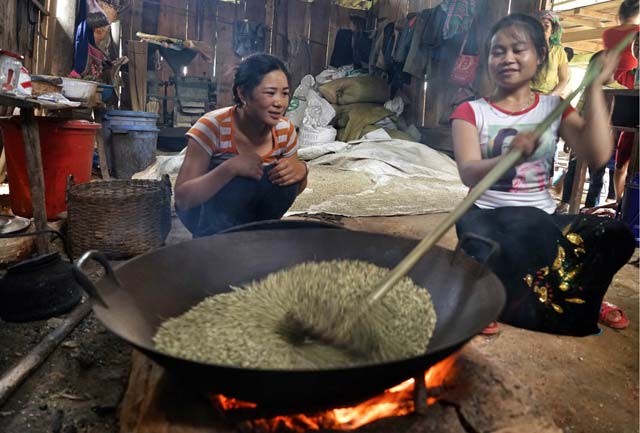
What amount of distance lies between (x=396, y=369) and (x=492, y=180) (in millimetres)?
→ 555

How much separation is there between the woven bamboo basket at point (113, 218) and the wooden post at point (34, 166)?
0.15 meters

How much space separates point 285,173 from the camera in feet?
6.36

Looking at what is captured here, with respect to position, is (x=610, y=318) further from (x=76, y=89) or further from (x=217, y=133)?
(x=76, y=89)

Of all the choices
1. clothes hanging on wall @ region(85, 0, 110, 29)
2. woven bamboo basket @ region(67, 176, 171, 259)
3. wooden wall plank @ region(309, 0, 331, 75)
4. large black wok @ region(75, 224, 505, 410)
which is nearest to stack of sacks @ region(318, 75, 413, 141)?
wooden wall plank @ region(309, 0, 331, 75)

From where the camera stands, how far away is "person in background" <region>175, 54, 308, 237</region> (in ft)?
6.05

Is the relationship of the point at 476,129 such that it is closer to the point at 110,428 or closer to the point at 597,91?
the point at 597,91

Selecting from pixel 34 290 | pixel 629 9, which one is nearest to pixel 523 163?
pixel 34 290

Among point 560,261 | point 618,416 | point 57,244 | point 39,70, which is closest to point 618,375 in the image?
point 618,416

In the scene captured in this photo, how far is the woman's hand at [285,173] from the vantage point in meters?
1.93

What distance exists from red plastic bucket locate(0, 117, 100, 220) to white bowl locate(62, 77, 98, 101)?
573 millimetres

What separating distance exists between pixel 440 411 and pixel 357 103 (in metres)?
5.95

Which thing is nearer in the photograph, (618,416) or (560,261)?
(618,416)

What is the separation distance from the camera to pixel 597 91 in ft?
5.16

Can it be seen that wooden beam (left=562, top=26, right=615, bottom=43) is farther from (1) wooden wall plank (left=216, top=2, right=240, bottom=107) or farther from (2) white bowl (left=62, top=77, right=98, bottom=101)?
(2) white bowl (left=62, top=77, right=98, bottom=101)
